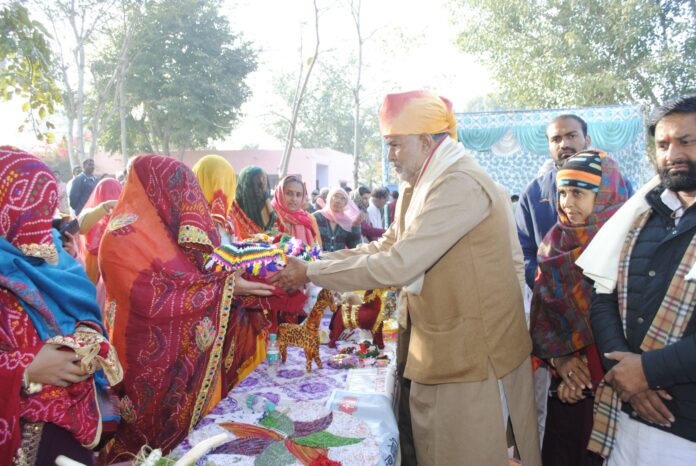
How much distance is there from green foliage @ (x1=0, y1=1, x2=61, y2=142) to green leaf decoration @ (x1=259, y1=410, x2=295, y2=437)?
2.40 metres

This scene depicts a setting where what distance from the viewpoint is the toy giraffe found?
289 centimetres

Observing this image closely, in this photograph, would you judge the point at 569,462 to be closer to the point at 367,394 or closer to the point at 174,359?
the point at 367,394

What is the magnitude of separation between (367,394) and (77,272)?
57.7 inches

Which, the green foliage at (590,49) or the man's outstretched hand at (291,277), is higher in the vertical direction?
the green foliage at (590,49)

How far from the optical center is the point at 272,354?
296 centimetres

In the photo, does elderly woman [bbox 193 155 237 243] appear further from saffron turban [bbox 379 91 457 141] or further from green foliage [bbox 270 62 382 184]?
green foliage [bbox 270 62 382 184]

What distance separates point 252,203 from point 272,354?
1681 millimetres

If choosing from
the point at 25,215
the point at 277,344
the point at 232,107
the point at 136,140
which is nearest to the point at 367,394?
the point at 277,344

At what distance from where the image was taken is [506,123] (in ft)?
42.7

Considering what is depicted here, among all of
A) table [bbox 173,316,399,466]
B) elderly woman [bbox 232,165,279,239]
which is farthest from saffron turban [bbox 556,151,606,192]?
elderly woman [bbox 232,165,279,239]

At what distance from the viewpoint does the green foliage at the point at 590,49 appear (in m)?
15.6

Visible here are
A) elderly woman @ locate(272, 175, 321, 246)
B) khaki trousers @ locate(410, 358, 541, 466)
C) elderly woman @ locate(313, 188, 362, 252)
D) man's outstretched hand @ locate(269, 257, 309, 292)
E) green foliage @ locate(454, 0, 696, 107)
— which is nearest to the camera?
khaki trousers @ locate(410, 358, 541, 466)

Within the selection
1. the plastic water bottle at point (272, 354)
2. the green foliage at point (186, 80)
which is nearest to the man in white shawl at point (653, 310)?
the plastic water bottle at point (272, 354)

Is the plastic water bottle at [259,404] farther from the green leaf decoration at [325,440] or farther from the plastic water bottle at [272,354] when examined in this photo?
the plastic water bottle at [272,354]
